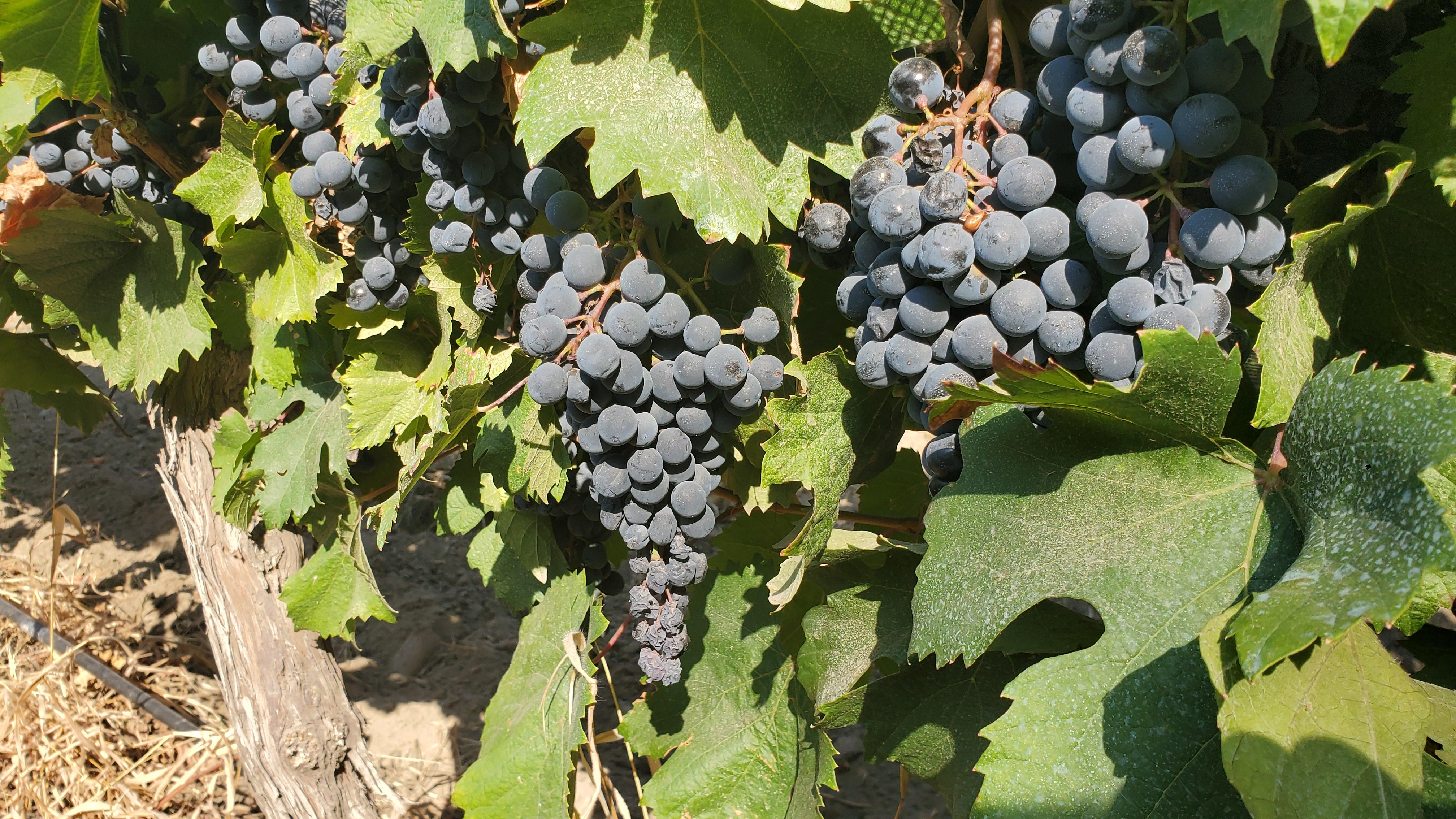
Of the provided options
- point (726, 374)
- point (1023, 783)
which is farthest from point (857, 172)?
point (1023, 783)

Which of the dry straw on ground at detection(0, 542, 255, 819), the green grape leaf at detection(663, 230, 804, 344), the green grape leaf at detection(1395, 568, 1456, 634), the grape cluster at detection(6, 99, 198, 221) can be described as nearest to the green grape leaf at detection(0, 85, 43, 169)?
the grape cluster at detection(6, 99, 198, 221)

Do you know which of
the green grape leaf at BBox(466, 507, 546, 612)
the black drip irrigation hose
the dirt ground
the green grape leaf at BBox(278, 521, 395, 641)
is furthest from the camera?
the black drip irrigation hose

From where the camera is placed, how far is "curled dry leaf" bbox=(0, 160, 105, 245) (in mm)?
1496

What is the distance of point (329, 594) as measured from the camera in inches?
66.7

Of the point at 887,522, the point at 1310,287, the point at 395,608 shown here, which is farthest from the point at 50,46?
the point at 395,608

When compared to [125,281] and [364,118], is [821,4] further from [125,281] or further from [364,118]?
[125,281]

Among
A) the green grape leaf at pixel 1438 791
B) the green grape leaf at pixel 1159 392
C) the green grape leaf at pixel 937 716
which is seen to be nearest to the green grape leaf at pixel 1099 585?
the green grape leaf at pixel 1159 392

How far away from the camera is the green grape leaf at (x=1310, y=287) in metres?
0.68

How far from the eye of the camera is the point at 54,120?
148 cm

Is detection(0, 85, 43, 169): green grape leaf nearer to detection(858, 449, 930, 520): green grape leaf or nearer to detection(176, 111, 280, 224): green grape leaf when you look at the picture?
detection(176, 111, 280, 224): green grape leaf

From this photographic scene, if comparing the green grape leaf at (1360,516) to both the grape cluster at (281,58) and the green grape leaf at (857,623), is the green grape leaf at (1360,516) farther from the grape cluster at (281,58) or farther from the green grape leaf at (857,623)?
the grape cluster at (281,58)

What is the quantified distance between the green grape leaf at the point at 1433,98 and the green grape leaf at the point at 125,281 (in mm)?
1553

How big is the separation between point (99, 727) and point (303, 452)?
6.21 ft

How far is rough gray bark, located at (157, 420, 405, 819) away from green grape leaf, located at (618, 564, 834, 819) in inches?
43.3
